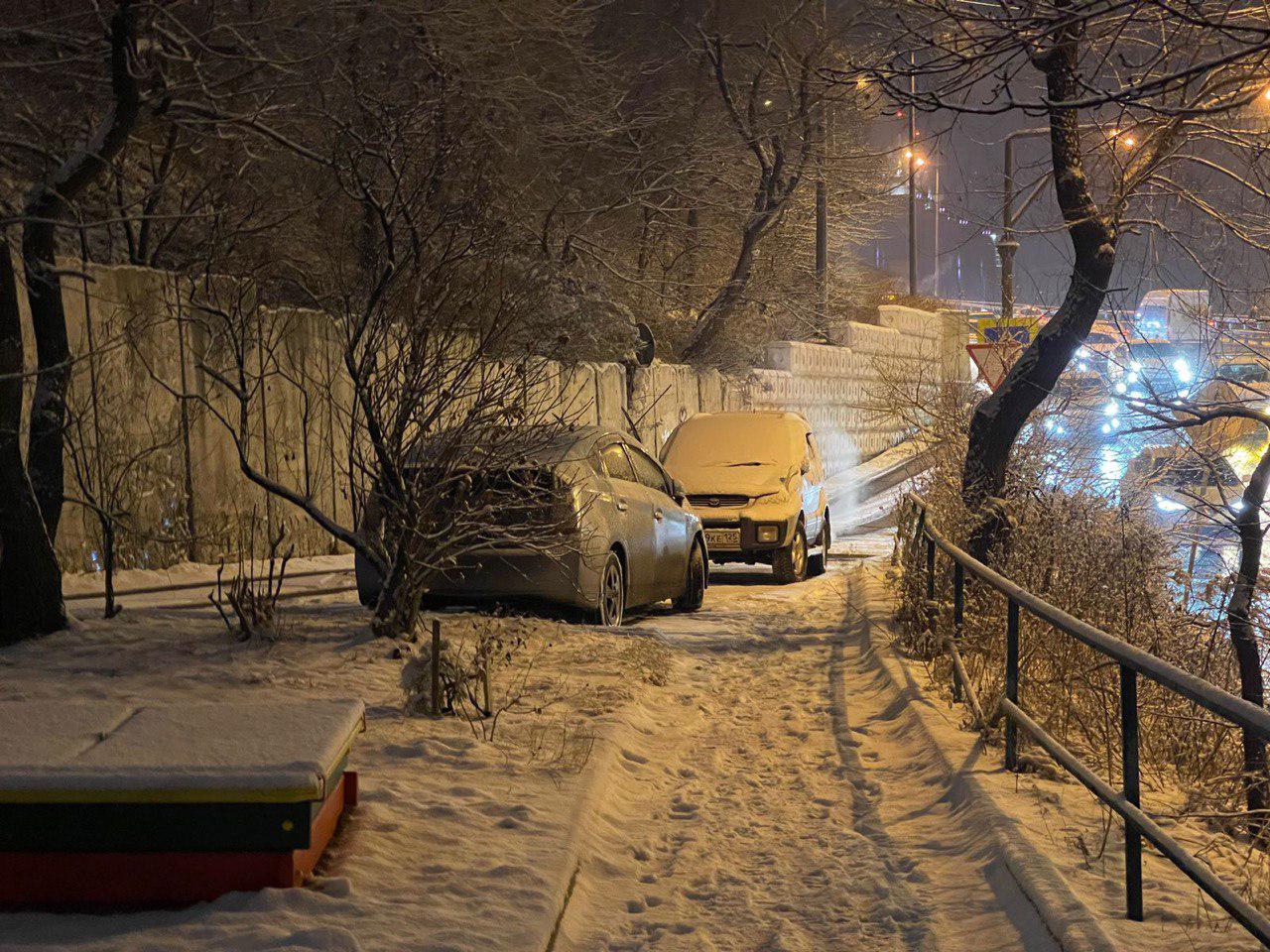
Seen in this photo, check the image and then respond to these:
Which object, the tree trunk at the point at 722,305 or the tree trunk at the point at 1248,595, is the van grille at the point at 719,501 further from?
the tree trunk at the point at 722,305

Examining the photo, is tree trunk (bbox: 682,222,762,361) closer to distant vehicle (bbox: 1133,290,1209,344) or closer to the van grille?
the van grille

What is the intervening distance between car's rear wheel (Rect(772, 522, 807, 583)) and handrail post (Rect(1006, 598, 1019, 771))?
927 cm

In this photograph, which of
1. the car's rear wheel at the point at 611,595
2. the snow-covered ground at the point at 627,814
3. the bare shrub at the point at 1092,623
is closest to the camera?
the snow-covered ground at the point at 627,814

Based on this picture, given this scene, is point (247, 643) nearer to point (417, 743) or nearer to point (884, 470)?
point (417, 743)

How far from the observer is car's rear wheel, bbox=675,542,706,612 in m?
13.6

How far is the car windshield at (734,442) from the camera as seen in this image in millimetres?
16906

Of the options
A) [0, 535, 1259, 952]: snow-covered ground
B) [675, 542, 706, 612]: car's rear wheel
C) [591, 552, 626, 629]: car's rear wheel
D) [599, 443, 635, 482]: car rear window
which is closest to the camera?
[0, 535, 1259, 952]: snow-covered ground

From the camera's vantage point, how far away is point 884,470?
117ft

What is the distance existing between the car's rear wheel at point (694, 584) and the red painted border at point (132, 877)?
9095 millimetres

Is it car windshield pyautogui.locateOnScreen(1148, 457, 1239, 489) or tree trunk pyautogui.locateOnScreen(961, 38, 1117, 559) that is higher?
tree trunk pyautogui.locateOnScreen(961, 38, 1117, 559)

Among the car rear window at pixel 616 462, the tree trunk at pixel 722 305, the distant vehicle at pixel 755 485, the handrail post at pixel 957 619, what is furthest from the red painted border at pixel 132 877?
the tree trunk at pixel 722 305

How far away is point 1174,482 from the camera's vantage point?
15.9 metres

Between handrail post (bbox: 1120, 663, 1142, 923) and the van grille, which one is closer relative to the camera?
handrail post (bbox: 1120, 663, 1142, 923)

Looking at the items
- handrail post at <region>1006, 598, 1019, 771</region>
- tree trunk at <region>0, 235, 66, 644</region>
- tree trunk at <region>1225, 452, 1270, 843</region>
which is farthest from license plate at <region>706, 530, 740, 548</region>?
handrail post at <region>1006, 598, 1019, 771</region>
